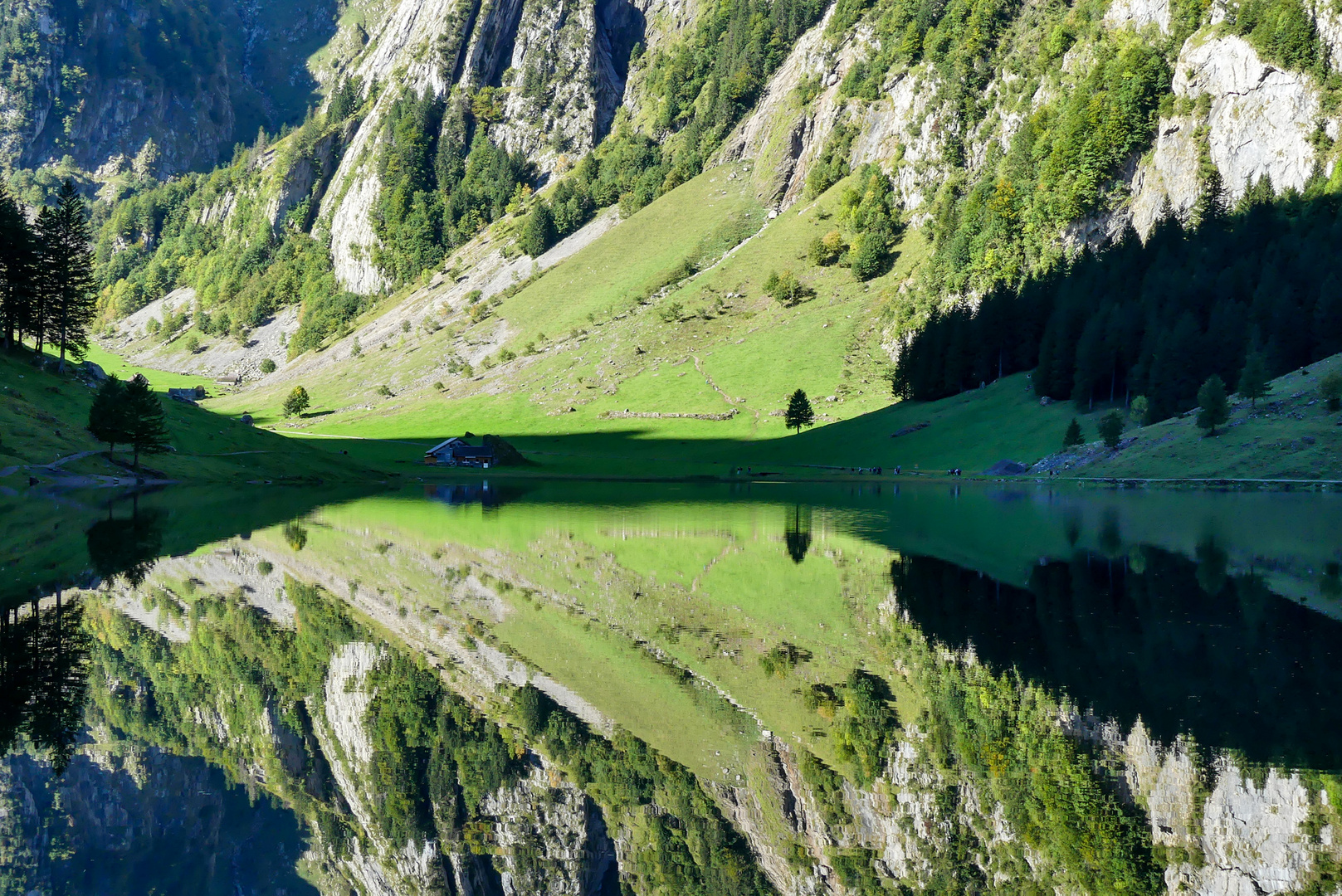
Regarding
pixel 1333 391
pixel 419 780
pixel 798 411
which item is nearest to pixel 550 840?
pixel 419 780

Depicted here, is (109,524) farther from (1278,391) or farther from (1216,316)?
(1216,316)

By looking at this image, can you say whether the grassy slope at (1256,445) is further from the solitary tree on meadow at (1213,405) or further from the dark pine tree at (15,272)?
the dark pine tree at (15,272)

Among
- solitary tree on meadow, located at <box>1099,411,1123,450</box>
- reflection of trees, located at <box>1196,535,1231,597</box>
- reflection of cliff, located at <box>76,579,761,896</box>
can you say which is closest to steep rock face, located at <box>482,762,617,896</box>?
reflection of cliff, located at <box>76,579,761,896</box>

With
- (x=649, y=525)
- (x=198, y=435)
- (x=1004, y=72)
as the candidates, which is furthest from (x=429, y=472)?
(x=1004, y=72)

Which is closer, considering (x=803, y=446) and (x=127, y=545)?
(x=127, y=545)

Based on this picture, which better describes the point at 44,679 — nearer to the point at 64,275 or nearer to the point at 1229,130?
the point at 64,275

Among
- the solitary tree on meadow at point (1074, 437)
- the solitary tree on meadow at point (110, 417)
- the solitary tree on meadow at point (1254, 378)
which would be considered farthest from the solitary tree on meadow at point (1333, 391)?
the solitary tree on meadow at point (110, 417)
